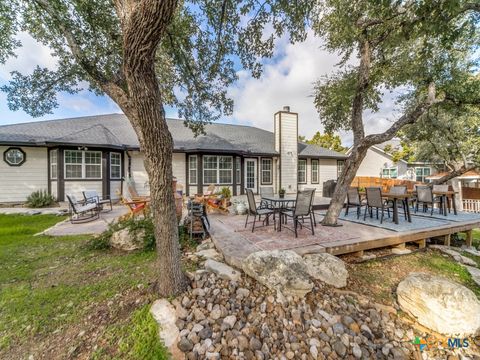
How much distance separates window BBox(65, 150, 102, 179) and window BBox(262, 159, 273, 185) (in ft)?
29.0

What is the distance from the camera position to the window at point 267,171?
13.4 m

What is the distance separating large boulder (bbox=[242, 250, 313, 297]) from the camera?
2.81m

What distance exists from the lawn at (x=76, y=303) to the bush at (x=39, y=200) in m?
5.54

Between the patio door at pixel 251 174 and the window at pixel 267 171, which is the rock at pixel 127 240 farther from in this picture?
the window at pixel 267 171

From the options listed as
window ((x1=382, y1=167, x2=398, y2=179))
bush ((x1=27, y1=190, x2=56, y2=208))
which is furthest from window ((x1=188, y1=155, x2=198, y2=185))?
window ((x1=382, y1=167, x2=398, y2=179))

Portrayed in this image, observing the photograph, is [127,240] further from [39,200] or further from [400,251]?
[39,200]

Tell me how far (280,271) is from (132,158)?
10.5 m

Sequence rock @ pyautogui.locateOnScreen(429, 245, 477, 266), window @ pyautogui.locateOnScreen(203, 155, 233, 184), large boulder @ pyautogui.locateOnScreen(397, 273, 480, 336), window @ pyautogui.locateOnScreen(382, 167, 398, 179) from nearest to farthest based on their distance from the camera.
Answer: large boulder @ pyautogui.locateOnScreen(397, 273, 480, 336)
rock @ pyautogui.locateOnScreen(429, 245, 477, 266)
window @ pyautogui.locateOnScreen(203, 155, 233, 184)
window @ pyautogui.locateOnScreen(382, 167, 398, 179)

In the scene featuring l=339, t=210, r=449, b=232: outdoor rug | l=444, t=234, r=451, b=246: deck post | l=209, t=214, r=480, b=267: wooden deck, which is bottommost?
l=444, t=234, r=451, b=246: deck post

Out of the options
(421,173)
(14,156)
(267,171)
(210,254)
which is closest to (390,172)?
(421,173)

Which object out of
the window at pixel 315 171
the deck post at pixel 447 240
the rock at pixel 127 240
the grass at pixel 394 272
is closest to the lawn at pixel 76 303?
the rock at pixel 127 240

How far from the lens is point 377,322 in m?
2.66

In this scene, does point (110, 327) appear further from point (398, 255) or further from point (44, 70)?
point (44, 70)

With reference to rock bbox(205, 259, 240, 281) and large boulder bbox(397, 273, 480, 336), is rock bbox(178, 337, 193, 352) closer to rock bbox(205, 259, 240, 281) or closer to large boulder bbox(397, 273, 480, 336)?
rock bbox(205, 259, 240, 281)
